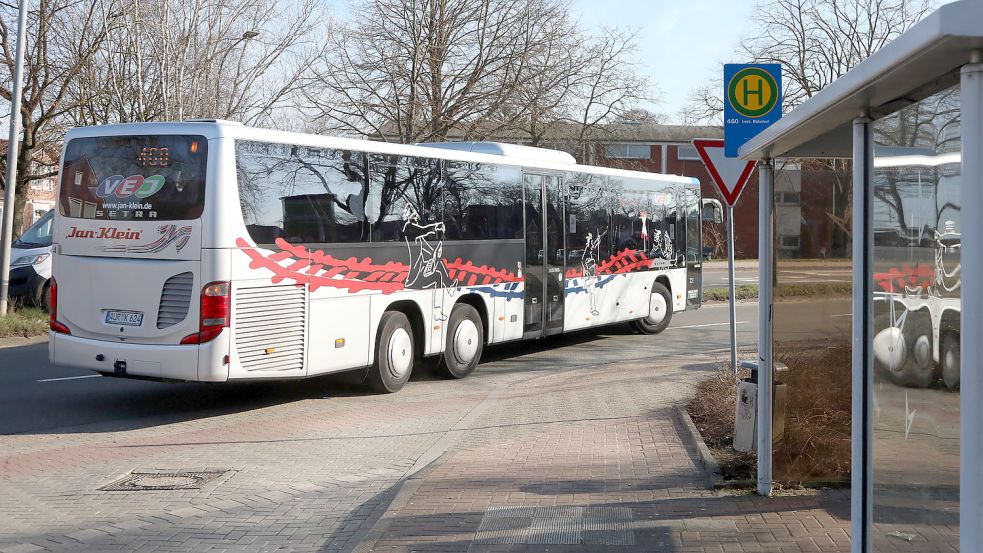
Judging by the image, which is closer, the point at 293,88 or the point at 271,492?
the point at 271,492

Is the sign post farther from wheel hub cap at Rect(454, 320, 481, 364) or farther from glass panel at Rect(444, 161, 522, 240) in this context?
wheel hub cap at Rect(454, 320, 481, 364)

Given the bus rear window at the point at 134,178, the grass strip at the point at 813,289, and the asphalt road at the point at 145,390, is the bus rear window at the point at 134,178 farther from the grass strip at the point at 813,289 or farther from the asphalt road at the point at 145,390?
the grass strip at the point at 813,289

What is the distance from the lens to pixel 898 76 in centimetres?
348

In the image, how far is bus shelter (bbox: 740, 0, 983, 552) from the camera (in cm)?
305

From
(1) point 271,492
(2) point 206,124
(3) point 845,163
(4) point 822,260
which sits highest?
(2) point 206,124

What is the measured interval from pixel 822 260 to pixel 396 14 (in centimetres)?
2468

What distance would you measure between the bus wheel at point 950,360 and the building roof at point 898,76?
89cm

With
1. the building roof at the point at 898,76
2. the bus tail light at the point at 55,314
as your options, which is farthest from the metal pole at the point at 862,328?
the bus tail light at the point at 55,314

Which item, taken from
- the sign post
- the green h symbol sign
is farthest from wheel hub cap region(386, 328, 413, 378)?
the green h symbol sign

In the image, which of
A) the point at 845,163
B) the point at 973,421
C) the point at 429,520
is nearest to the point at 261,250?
the point at 429,520

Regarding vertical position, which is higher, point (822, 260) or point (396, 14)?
point (396, 14)

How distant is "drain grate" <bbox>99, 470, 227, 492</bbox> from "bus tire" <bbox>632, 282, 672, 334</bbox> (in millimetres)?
12042

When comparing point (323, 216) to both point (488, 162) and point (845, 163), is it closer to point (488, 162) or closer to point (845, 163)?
point (488, 162)

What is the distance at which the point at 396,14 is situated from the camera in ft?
95.4
